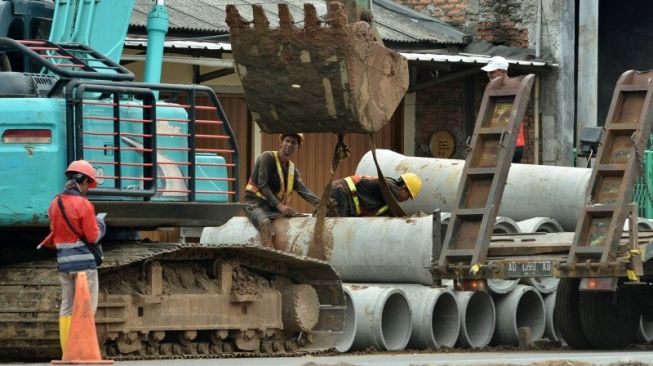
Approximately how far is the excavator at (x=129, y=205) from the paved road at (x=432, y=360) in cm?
47

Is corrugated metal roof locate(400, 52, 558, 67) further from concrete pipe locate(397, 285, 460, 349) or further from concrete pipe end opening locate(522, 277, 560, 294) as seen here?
concrete pipe locate(397, 285, 460, 349)

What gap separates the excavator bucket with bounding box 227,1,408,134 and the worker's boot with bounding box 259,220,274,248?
11.6ft

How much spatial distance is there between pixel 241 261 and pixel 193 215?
3.59 feet

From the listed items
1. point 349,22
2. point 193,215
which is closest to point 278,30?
point 349,22

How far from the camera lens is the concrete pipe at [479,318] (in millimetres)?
18938

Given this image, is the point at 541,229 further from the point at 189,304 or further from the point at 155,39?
the point at 189,304

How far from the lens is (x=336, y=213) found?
19750 mm

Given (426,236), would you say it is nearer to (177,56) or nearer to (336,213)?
(336,213)

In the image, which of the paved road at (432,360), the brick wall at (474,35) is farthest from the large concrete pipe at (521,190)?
the brick wall at (474,35)

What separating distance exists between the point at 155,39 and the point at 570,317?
16.4 ft

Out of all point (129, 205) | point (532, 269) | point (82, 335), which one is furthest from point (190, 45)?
point (82, 335)

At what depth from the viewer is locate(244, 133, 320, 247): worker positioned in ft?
61.9

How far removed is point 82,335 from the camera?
1336cm

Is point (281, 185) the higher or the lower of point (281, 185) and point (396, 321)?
the higher
